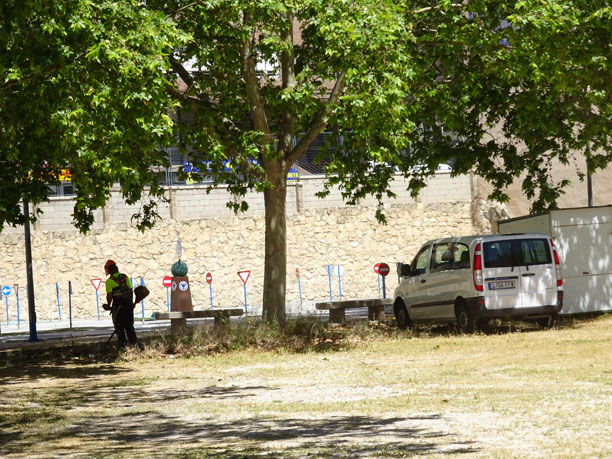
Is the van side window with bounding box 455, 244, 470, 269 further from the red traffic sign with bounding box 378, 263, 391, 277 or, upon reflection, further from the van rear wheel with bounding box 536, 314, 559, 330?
the red traffic sign with bounding box 378, 263, 391, 277

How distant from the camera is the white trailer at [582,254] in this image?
22328 millimetres

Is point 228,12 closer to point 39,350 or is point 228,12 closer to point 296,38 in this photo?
point 39,350

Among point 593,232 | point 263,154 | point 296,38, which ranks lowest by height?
point 593,232

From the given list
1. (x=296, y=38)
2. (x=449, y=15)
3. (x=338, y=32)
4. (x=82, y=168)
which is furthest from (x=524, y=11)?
(x=296, y=38)

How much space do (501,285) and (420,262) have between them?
306 cm

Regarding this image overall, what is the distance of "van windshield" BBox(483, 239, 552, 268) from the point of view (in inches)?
765

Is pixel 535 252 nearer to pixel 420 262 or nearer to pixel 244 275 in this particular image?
pixel 420 262

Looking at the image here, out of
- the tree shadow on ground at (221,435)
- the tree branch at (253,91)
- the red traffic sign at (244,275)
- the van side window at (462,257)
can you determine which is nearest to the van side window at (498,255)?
the van side window at (462,257)

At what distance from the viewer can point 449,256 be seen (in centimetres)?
2053

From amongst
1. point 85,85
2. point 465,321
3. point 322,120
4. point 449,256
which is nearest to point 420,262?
point 449,256

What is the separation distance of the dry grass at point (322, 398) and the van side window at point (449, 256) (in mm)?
1561

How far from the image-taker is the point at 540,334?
19.0 metres

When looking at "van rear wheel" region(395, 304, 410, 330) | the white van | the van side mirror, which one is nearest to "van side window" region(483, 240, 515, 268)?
the white van

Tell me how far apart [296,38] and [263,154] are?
2768 cm
